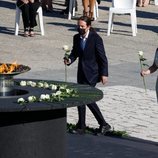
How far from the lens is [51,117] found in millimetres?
8016

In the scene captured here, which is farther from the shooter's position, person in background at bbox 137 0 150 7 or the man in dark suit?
person in background at bbox 137 0 150 7

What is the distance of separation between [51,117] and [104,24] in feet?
49.9

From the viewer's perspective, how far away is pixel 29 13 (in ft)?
65.1

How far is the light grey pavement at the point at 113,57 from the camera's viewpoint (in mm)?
12203

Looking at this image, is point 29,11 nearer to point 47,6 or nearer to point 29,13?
point 29,13

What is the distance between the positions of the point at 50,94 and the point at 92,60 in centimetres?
278

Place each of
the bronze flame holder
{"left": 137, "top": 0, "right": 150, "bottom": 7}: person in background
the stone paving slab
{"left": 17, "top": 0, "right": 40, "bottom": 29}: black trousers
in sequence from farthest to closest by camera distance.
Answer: {"left": 137, "top": 0, "right": 150, "bottom": 7}: person in background → {"left": 17, "top": 0, "right": 40, "bottom": 29}: black trousers → the stone paving slab → the bronze flame holder

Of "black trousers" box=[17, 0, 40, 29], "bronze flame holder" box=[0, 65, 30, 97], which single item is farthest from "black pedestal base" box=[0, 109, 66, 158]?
"black trousers" box=[17, 0, 40, 29]

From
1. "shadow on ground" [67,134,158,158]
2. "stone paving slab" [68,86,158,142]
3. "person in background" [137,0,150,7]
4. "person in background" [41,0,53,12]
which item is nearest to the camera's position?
"shadow on ground" [67,134,158,158]

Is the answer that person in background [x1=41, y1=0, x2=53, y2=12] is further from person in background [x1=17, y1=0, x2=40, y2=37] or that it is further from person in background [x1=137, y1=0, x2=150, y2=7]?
person in background [x1=17, y1=0, x2=40, y2=37]

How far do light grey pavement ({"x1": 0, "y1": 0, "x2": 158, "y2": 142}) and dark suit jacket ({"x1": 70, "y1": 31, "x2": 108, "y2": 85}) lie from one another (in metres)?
0.99

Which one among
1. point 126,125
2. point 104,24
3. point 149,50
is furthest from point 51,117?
point 104,24

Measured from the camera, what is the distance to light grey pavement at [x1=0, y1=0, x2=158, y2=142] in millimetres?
12203

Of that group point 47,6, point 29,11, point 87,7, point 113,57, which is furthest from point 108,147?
point 47,6
